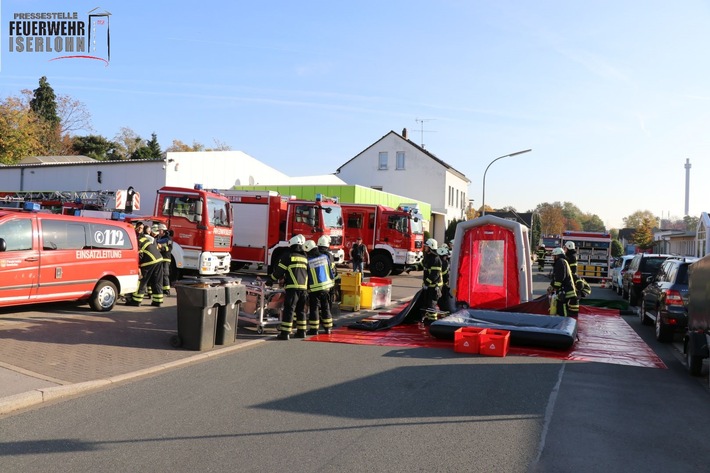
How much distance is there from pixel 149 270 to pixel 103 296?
55.5 inches

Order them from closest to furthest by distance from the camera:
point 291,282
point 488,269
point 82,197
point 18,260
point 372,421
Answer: point 372,421
point 18,260
point 291,282
point 488,269
point 82,197

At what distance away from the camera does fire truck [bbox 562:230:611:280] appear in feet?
102

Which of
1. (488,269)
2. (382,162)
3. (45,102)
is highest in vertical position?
(45,102)

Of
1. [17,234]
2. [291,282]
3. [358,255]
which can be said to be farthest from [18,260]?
[358,255]

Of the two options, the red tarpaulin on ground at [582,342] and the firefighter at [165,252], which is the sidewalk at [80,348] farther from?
the red tarpaulin on ground at [582,342]

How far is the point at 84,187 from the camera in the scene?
1155 inches

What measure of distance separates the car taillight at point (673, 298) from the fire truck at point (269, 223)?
12.9 m

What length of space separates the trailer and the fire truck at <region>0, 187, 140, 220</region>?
50.5 ft

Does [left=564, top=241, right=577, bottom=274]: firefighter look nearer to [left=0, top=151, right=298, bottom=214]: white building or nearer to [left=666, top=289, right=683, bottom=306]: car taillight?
[left=666, top=289, right=683, bottom=306]: car taillight

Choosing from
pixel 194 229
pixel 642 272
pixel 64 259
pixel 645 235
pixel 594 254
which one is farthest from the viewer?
pixel 645 235

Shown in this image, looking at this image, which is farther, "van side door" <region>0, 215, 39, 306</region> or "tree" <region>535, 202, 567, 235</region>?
"tree" <region>535, 202, 567, 235</region>

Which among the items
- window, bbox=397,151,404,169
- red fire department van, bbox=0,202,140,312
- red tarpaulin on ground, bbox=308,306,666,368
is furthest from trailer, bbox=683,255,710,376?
window, bbox=397,151,404,169

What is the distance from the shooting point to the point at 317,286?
36.6 ft

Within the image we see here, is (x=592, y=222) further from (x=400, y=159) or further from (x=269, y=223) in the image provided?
(x=269, y=223)
